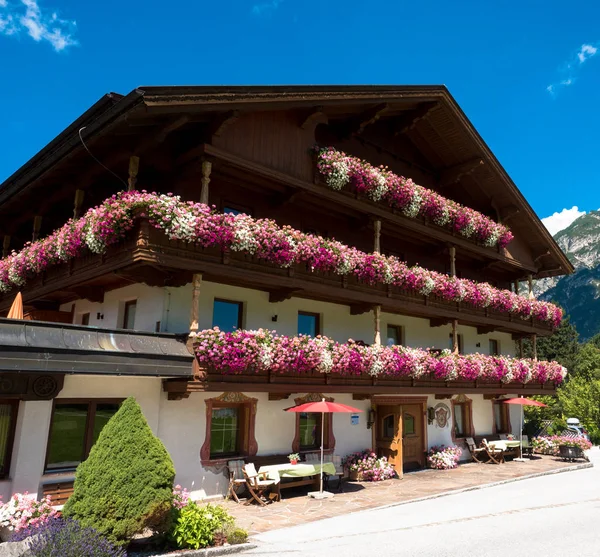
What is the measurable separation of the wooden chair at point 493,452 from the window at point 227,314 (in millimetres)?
13043

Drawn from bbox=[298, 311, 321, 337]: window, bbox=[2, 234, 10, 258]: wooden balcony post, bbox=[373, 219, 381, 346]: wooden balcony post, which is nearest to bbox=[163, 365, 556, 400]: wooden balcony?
bbox=[373, 219, 381, 346]: wooden balcony post

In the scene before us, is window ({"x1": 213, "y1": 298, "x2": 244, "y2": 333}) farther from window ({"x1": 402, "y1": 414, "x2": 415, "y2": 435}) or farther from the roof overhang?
window ({"x1": 402, "y1": 414, "x2": 415, "y2": 435})

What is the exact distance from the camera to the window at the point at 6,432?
10875mm

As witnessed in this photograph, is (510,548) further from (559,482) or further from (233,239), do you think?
(559,482)

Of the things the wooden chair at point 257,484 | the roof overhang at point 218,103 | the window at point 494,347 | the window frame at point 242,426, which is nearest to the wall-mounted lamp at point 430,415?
the window at point 494,347

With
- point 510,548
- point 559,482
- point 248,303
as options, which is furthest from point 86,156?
point 559,482

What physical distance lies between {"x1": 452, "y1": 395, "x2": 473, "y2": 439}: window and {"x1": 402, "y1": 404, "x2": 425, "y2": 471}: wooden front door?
2.96 metres

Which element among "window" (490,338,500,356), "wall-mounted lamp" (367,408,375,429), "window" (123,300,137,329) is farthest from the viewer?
"window" (490,338,500,356)

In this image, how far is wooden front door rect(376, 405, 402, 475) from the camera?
18859 millimetres

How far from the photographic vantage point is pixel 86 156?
1490cm

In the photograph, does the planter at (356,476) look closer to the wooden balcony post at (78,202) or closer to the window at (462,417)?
the window at (462,417)

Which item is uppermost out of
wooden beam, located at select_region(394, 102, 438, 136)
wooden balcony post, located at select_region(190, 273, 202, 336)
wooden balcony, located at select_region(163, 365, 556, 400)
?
wooden beam, located at select_region(394, 102, 438, 136)

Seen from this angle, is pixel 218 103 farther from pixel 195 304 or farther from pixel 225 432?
pixel 225 432

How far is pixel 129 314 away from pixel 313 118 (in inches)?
324
